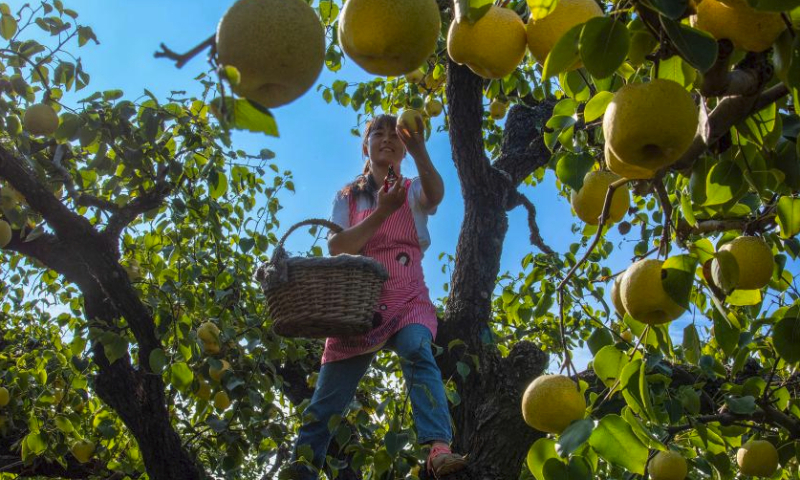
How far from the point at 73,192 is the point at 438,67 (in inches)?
71.3

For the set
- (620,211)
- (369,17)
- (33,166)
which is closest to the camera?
(369,17)

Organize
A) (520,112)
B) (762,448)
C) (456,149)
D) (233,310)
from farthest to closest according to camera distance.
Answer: (520,112), (233,310), (456,149), (762,448)

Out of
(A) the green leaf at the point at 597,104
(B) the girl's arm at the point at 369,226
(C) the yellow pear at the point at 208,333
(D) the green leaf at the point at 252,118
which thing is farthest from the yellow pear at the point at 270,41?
(C) the yellow pear at the point at 208,333

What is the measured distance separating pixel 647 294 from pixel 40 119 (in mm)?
2753

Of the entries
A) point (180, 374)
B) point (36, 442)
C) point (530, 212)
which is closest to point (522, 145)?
point (530, 212)

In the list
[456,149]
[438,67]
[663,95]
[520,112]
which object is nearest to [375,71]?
[663,95]

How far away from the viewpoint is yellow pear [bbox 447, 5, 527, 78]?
77cm

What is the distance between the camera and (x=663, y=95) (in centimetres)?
63

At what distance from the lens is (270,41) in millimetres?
537

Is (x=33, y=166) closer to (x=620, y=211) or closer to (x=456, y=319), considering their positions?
(x=456, y=319)

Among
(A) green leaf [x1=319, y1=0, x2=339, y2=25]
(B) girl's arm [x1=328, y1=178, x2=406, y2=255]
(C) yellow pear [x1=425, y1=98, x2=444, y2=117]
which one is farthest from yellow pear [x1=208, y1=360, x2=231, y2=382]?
(C) yellow pear [x1=425, y1=98, x2=444, y2=117]

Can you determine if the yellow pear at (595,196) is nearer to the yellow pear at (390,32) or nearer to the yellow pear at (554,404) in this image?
the yellow pear at (554,404)

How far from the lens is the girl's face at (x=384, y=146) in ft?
8.59

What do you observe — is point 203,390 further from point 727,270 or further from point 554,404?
point 727,270
